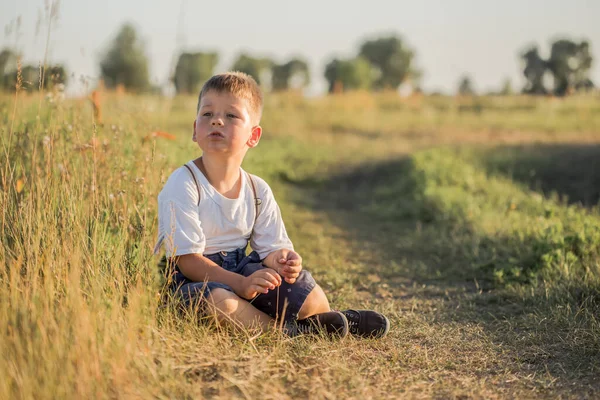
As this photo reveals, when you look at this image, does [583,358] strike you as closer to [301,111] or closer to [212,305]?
[212,305]

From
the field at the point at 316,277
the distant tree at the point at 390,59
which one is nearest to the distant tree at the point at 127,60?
the distant tree at the point at 390,59

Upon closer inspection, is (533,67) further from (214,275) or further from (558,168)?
(214,275)

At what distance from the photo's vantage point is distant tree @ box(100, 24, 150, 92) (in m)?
48.0

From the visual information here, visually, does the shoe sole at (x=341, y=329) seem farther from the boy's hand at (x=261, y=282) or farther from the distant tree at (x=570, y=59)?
the distant tree at (x=570, y=59)

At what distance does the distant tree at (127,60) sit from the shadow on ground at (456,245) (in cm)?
4134

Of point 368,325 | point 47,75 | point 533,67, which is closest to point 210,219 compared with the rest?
point 368,325

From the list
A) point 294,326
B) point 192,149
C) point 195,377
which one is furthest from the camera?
point 192,149

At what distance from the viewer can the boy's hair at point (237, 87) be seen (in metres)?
2.99

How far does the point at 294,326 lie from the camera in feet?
9.36

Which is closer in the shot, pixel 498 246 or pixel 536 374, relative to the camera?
pixel 536 374

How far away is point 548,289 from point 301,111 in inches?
512

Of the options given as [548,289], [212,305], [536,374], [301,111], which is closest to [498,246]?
[548,289]

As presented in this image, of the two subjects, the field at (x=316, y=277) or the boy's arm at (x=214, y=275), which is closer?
the field at (x=316, y=277)

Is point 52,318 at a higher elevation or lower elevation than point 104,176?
lower
